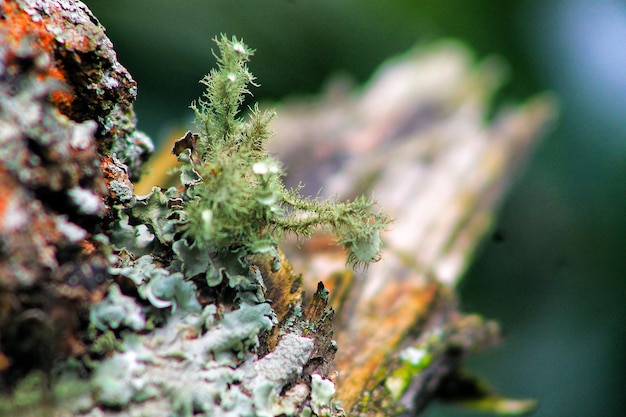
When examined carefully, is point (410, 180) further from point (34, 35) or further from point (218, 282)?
point (34, 35)

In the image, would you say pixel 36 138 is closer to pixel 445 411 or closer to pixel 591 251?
pixel 445 411

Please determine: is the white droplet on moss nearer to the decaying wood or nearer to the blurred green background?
the decaying wood

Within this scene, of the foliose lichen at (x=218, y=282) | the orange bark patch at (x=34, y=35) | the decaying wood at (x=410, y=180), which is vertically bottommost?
the foliose lichen at (x=218, y=282)

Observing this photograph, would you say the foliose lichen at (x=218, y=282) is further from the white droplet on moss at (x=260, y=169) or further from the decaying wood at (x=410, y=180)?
the decaying wood at (x=410, y=180)

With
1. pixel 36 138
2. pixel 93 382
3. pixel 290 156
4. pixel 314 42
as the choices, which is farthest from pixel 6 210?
pixel 314 42

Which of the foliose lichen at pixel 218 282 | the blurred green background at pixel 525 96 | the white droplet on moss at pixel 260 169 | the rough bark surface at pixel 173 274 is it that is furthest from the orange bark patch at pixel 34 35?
the blurred green background at pixel 525 96

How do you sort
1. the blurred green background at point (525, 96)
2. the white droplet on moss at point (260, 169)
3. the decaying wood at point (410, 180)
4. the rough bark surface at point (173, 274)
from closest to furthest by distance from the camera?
the rough bark surface at point (173, 274)
the white droplet on moss at point (260, 169)
the decaying wood at point (410, 180)
the blurred green background at point (525, 96)
